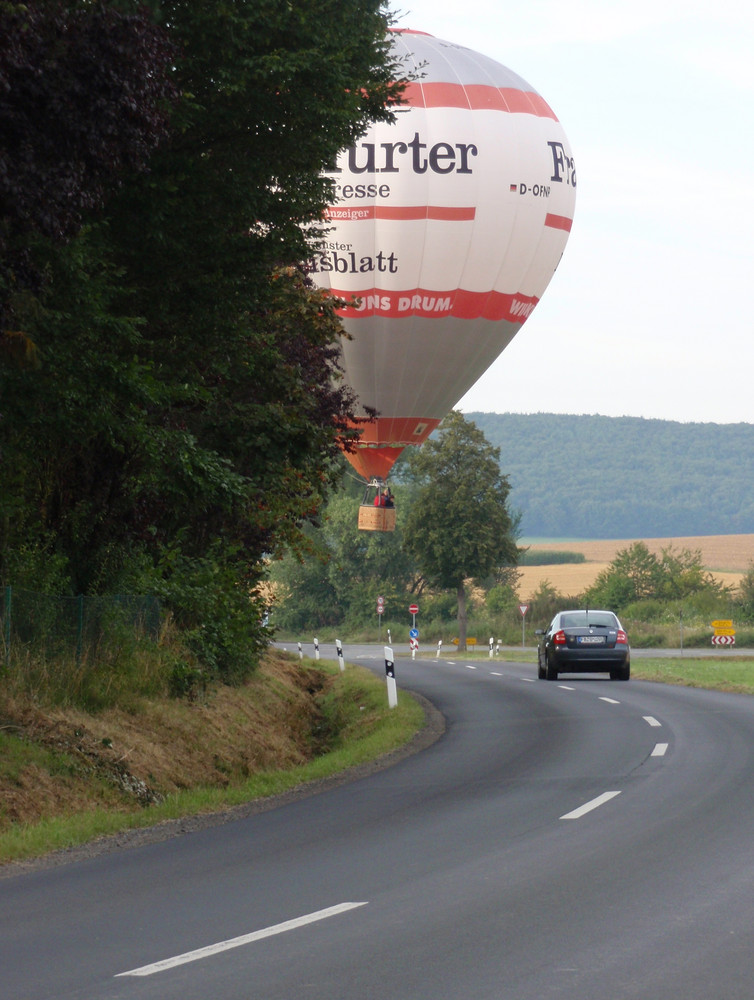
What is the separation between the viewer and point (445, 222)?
32.7 metres

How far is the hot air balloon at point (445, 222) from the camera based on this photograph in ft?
107

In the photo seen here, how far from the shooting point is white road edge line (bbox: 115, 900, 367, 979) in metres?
6.44

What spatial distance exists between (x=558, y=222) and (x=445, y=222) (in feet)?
11.6

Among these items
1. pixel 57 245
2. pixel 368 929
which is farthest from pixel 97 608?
pixel 368 929

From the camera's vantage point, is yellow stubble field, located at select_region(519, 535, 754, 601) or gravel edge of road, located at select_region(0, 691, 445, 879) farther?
yellow stubble field, located at select_region(519, 535, 754, 601)

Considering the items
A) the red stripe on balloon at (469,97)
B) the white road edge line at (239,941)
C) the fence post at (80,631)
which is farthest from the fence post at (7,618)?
the red stripe on balloon at (469,97)

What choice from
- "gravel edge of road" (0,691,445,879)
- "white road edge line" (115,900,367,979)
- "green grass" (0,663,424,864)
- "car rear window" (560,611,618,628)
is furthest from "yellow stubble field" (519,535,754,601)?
"white road edge line" (115,900,367,979)

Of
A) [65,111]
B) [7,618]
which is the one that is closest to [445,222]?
[7,618]

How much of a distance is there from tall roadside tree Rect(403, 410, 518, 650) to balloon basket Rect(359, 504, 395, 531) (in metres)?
37.0

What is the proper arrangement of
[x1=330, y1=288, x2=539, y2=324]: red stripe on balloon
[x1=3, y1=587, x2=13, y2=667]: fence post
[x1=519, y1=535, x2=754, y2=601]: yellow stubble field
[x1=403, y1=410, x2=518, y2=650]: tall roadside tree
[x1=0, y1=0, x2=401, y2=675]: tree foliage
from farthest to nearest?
[x1=519, y1=535, x2=754, y2=601]: yellow stubble field
[x1=403, y1=410, x2=518, y2=650]: tall roadside tree
[x1=330, y1=288, x2=539, y2=324]: red stripe on balloon
[x1=3, y1=587, x2=13, y2=667]: fence post
[x1=0, y1=0, x2=401, y2=675]: tree foliage

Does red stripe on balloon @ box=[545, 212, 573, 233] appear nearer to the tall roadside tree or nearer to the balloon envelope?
the balloon envelope

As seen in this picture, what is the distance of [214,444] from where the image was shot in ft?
62.0

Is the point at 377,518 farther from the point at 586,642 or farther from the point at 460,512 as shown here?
the point at 460,512

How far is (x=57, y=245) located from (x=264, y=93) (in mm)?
2791
